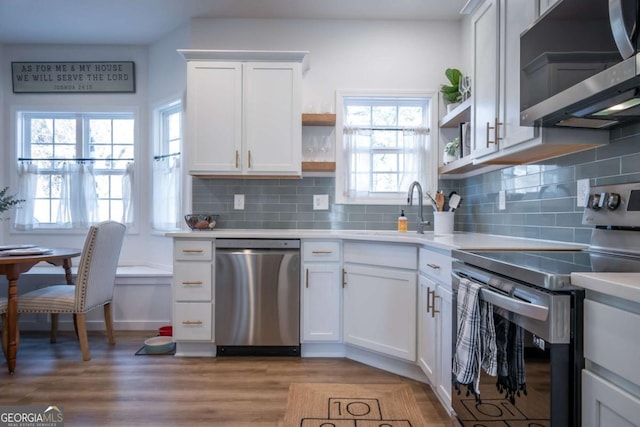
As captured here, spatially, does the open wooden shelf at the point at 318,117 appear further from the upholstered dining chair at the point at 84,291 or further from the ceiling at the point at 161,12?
the upholstered dining chair at the point at 84,291

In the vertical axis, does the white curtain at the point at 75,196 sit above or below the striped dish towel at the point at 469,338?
above

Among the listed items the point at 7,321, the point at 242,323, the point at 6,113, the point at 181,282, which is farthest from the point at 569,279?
the point at 6,113

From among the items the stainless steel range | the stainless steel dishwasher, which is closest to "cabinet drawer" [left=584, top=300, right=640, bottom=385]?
the stainless steel range

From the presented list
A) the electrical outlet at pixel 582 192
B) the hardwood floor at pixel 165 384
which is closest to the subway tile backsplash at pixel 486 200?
the electrical outlet at pixel 582 192

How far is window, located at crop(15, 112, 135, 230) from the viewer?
12.6ft

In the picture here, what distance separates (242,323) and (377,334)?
3.12ft

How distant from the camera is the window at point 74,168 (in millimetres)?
3826

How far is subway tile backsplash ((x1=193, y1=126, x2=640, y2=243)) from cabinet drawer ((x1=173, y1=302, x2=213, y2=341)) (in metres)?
0.78

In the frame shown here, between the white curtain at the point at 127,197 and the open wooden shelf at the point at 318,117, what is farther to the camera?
the white curtain at the point at 127,197

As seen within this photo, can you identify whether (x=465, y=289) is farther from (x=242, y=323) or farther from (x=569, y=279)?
(x=242, y=323)

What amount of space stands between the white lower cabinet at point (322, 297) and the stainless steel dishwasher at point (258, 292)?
64 mm

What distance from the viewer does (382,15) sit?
325 cm

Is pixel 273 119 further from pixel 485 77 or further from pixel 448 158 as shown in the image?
pixel 485 77

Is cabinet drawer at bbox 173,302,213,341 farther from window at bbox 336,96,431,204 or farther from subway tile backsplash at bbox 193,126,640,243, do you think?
window at bbox 336,96,431,204
